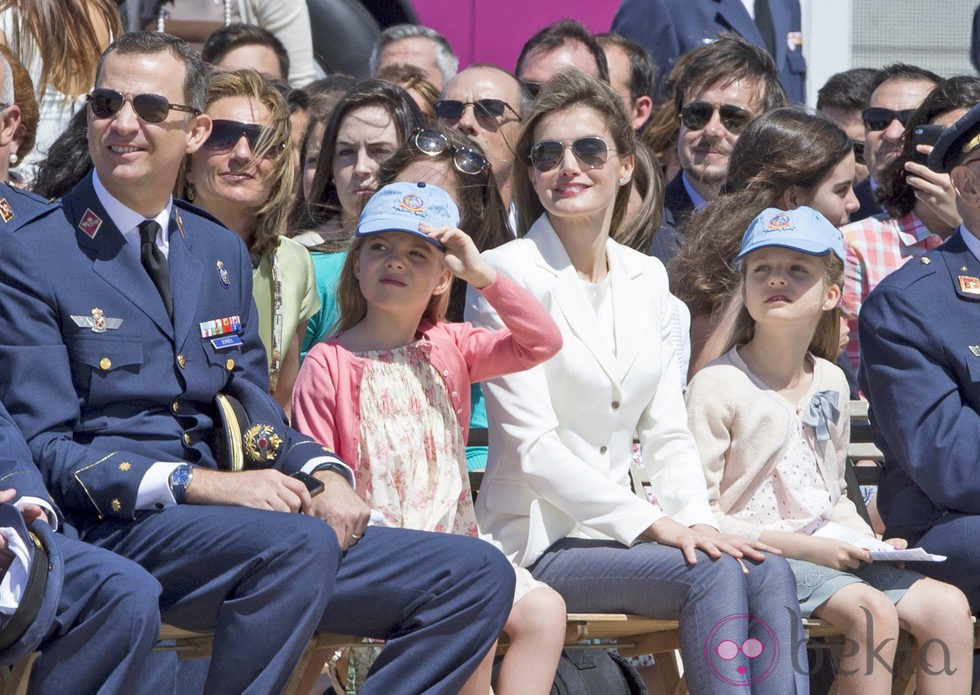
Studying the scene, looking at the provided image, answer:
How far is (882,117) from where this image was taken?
6984 mm

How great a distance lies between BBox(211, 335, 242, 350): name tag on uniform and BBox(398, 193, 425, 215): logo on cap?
60cm

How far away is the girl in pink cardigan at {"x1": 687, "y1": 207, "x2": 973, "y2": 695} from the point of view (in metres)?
4.55

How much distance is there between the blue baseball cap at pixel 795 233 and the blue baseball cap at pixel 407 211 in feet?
3.37

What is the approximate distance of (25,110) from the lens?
4.81 m

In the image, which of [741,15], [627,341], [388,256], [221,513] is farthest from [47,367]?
[741,15]

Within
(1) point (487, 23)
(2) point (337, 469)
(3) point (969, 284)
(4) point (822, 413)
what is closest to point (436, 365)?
(2) point (337, 469)

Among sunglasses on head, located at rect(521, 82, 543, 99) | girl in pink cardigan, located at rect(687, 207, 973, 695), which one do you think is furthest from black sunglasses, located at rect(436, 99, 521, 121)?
girl in pink cardigan, located at rect(687, 207, 973, 695)

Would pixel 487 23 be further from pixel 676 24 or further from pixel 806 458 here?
pixel 806 458

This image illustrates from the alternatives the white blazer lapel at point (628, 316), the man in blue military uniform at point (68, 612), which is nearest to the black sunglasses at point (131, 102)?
the man in blue military uniform at point (68, 612)

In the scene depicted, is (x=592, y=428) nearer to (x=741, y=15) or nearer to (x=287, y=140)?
(x=287, y=140)

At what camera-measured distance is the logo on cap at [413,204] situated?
4508 millimetres

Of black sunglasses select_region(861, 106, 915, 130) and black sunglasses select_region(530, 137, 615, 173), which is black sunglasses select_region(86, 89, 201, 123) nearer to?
black sunglasses select_region(530, 137, 615, 173)

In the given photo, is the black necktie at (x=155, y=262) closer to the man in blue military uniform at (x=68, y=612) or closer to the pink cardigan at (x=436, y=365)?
the pink cardigan at (x=436, y=365)

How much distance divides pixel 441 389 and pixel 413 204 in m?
0.53
